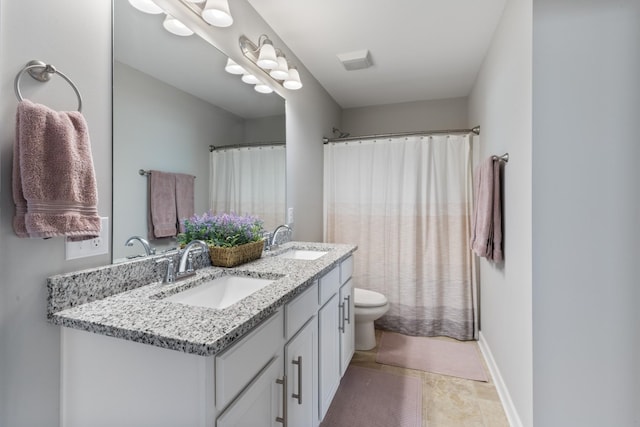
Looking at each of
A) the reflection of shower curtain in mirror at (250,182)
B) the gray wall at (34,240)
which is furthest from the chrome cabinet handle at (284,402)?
the reflection of shower curtain in mirror at (250,182)

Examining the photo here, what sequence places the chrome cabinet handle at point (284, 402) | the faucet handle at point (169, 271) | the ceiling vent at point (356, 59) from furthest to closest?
1. the ceiling vent at point (356, 59)
2. the faucet handle at point (169, 271)
3. the chrome cabinet handle at point (284, 402)

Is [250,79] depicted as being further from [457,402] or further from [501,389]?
[501,389]

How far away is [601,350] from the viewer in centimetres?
130

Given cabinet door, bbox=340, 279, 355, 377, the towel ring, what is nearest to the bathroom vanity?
the towel ring

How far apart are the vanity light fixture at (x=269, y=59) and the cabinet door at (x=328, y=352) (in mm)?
1417

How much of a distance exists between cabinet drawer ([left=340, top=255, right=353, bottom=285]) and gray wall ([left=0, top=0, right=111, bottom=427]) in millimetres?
1279

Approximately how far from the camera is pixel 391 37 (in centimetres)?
210

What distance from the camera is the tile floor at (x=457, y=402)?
1.66 m

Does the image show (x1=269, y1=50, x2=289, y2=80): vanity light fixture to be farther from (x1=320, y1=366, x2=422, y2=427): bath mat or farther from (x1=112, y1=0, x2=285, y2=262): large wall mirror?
(x1=320, y1=366, x2=422, y2=427): bath mat

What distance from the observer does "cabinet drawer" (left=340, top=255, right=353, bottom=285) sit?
1.91 m

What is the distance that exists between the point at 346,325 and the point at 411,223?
3.96 ft

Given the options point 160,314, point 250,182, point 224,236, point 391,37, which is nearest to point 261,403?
point 160,314

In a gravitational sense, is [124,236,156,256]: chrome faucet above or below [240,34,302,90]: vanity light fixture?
below

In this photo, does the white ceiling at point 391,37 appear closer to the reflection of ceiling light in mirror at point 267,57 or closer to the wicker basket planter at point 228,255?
the reflection of ceiling light in mirror at point 267,57
